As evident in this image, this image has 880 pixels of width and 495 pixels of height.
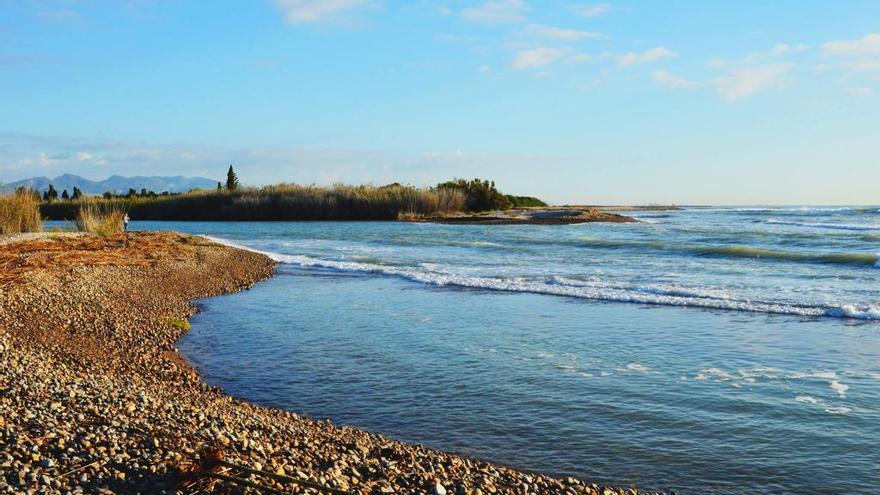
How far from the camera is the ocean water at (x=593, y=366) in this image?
258 inches

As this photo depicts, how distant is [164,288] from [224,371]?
7.20m

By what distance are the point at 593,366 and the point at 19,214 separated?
74.8ft

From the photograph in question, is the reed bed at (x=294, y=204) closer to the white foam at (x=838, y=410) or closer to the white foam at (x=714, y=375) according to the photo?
the white foam at (x=714, y=375)

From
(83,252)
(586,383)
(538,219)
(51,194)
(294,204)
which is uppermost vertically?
(51,194)

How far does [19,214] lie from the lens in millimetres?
25141

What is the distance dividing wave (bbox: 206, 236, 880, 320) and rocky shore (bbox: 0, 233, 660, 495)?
8834 millimetres

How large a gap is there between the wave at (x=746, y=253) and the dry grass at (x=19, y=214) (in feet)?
→ 71.8

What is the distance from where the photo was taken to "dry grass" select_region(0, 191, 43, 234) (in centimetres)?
2473

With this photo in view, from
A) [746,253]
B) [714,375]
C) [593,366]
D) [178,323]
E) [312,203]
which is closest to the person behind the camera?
[714,375]

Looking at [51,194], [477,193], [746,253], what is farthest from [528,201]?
[746,253]

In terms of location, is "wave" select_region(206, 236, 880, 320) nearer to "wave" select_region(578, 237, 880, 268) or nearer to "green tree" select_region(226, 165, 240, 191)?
"wave" select_region(578, 237, 880, 268)

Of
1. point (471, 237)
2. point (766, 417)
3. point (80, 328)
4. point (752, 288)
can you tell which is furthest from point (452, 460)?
point (471, 237)

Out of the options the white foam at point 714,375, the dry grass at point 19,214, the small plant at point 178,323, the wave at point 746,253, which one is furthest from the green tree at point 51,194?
the white foam at point 714,375

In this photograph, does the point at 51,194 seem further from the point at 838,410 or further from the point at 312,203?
the point at 838,410
